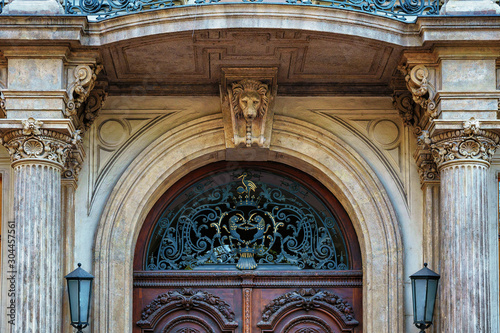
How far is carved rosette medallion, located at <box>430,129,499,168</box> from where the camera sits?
34.4 ft

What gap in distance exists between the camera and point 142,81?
11.8 m

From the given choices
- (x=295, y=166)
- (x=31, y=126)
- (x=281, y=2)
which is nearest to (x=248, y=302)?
(x=295, y=166)

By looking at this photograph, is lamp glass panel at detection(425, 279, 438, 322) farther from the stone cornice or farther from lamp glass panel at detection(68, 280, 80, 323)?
lamp glass panel at detection(68, 280, 80, 323)

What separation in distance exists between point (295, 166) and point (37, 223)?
3.15 m

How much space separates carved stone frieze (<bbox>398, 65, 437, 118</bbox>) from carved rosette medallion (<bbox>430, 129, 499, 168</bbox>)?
29 cm

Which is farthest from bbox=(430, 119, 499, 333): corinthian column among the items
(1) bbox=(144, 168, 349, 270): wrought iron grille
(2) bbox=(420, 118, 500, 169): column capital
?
(1) bbox=(144, 168, 349, 270): wrought iron grille

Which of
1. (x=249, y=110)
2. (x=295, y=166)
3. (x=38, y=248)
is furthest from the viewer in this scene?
(x=295, y=166)

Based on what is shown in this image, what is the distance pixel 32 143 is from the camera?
34.2 ft

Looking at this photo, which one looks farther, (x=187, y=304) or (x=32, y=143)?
(x=187, y=304)

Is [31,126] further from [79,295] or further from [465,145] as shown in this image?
[465,145]

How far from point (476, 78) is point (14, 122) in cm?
450

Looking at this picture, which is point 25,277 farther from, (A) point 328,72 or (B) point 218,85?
(A) point 328,72

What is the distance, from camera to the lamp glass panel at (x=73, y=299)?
1054cm

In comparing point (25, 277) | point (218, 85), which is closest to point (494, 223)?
point (218, 85)
